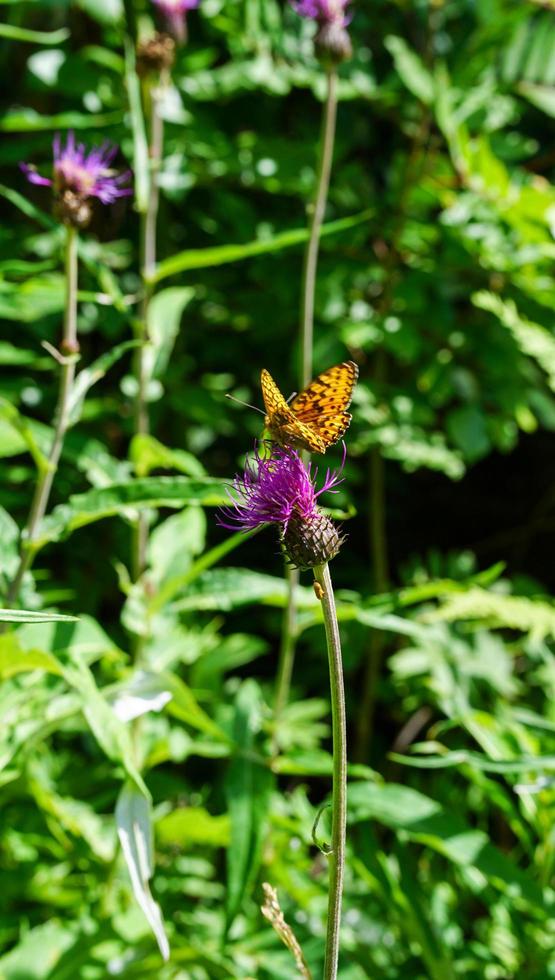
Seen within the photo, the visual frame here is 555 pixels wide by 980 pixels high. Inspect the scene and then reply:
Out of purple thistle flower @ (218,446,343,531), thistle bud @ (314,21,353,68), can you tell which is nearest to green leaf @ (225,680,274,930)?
purple thistle flower @ (218,446,343,531)

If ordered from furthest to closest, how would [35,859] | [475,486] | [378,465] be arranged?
1. [475,486]
2. [378,465]
3. [35,859]

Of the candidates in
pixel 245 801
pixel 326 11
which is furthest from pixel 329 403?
pixel 326 11

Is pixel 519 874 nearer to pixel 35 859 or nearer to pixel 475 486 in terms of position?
pixel 35 859

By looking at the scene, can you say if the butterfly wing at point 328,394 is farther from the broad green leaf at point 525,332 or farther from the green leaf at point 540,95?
the green leaf at point 540,95

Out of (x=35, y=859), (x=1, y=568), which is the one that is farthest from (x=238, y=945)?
(x=1, y=568)

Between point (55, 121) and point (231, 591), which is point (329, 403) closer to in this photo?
point (231, 591)

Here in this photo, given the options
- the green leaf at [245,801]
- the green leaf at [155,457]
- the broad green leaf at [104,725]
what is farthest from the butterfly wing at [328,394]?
the green leaf at [245,801]
